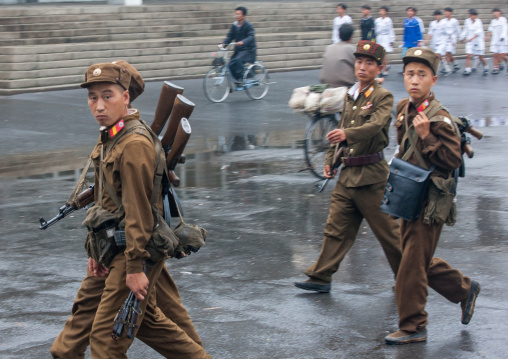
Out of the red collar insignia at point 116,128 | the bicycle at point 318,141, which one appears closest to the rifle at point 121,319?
the red collar insignia at point 116,128

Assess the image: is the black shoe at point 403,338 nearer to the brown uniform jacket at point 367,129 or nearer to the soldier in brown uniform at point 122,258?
the brown uniform jacket at point 367,129

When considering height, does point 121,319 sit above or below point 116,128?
below

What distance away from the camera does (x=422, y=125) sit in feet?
16.6

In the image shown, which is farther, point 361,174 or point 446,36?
point 446,36

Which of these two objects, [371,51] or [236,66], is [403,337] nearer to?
[371,51]

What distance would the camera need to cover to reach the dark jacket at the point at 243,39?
56.3ft

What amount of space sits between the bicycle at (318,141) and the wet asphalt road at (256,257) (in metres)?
0.20

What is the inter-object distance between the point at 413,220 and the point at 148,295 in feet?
6.31

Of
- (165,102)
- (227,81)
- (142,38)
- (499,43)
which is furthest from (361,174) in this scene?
(499,43)

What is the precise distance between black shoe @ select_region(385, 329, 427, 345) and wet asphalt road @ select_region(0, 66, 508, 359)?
0.16 feet

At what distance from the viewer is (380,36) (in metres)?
23.3

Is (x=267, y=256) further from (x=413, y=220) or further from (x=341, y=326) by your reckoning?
(x=413, y=220)

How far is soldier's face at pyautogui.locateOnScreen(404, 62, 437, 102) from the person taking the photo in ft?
17.0

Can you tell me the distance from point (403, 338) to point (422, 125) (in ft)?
4.39
